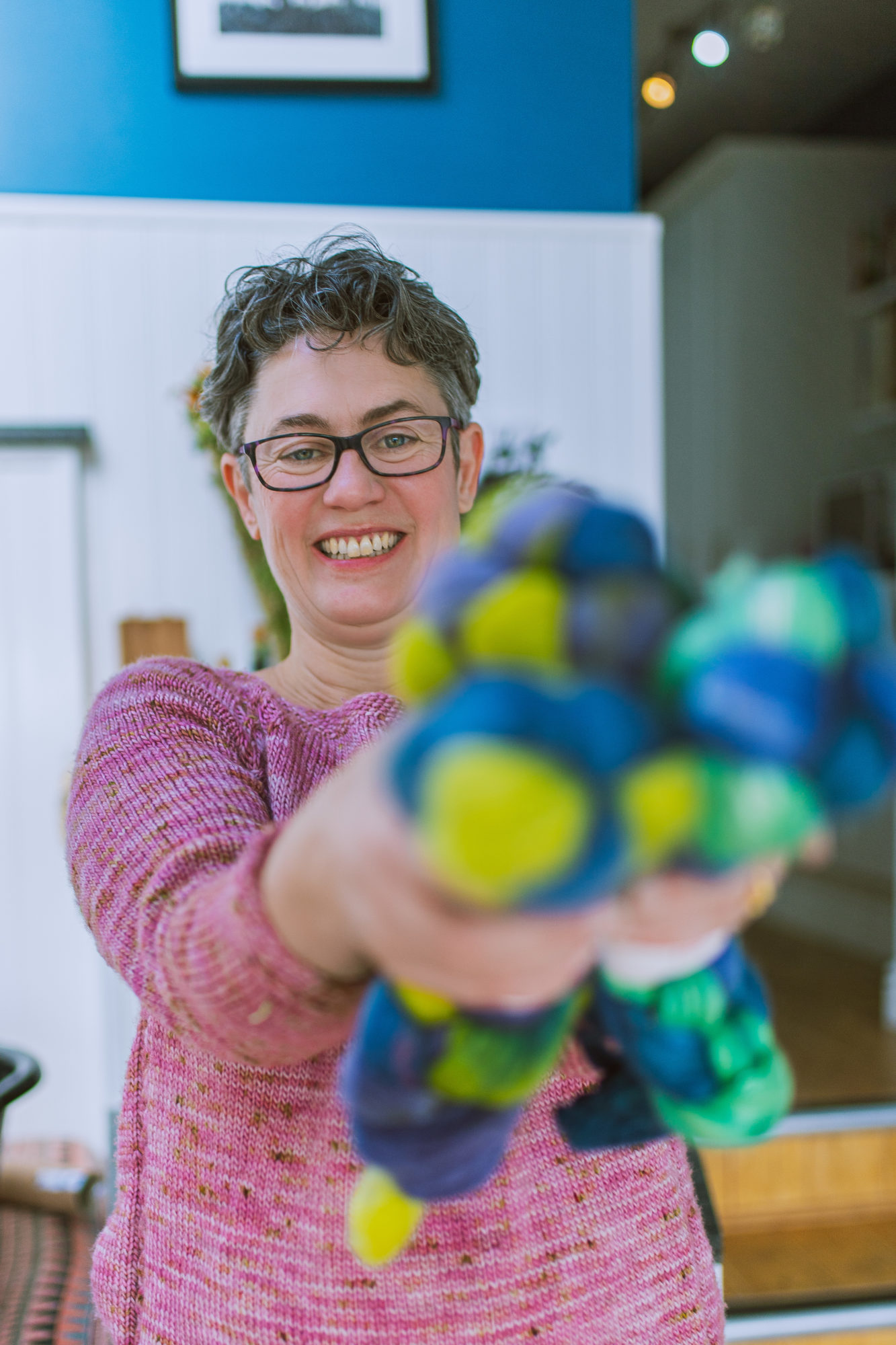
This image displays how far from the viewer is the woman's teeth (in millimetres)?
568

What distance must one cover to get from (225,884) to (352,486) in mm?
270

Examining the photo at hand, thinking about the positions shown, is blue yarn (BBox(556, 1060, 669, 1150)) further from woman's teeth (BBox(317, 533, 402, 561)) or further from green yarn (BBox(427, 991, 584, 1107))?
woman's teeth (BBox(317, 533, 402, 561))

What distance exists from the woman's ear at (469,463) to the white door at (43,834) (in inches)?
55.5

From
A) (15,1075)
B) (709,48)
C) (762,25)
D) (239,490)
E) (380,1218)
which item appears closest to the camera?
(380,1218)

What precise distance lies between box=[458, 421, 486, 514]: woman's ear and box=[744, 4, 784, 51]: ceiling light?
255cm

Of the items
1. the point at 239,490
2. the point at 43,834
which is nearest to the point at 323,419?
the point at 239,490

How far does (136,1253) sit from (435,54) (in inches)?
78.1

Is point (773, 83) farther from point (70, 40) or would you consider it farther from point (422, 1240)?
point (422, 1240)

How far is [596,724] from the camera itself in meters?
0.17

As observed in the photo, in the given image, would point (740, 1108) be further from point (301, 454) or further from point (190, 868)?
point (301, 454)

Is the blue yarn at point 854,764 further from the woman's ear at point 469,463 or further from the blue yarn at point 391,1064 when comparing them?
the woman's ear at point 469,463

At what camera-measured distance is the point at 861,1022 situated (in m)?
2.59

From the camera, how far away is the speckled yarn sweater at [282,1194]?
1.46 feet

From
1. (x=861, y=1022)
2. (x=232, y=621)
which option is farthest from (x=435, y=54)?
(x=861, y=1022)
